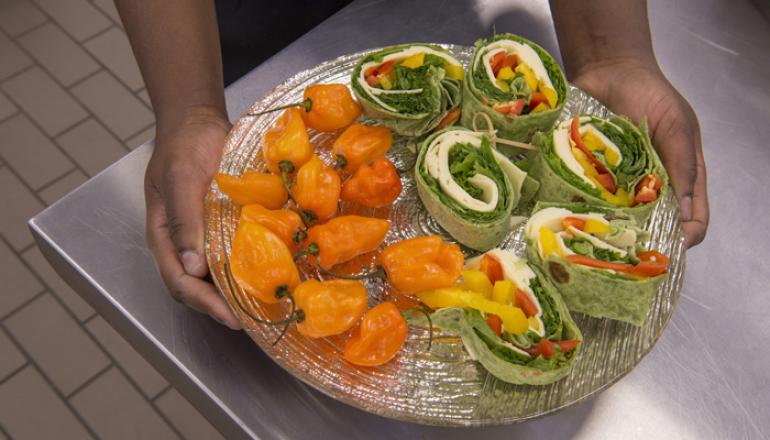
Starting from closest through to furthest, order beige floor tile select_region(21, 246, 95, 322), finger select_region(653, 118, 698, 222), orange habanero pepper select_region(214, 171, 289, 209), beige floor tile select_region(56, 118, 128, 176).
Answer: orange habanero pepper select_region(214, 171, 289, 209)
finger select_region(653, 118, 698, 222)
beige floor tile select_region(21, 246, 95, 322)
beige floor tile select_region(56, 118, 128, 176)

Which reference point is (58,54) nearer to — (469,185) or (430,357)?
(469,185)

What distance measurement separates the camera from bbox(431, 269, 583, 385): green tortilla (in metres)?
1.22

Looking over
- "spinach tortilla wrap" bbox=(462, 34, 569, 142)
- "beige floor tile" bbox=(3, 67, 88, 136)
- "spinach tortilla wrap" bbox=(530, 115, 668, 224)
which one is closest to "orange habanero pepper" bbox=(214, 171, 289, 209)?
"spinach tortilla wrap" bbox=(462, 34, 569, 142)

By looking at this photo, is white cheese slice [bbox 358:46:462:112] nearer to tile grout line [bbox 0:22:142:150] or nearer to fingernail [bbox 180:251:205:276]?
fingernail [bbox 180:251:205:276]

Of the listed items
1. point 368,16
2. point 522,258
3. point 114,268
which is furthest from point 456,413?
point 368,16

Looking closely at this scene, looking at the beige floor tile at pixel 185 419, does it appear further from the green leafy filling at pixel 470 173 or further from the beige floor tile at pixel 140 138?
the green leafy filling at pixel 470 173

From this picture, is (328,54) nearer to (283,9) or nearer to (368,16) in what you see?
(368,16)

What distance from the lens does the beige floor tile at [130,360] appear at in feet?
8.54

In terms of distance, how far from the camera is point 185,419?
2.55m

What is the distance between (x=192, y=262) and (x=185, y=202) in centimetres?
13

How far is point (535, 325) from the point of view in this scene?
51.0 inches

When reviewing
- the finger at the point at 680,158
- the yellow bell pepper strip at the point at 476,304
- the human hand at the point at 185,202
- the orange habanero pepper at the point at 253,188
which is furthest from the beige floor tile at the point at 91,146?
the finger at the point at 680,158

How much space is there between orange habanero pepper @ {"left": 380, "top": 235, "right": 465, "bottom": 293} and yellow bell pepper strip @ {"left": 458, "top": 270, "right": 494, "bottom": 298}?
0.07 feet

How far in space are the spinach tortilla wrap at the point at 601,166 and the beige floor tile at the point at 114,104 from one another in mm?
2332
